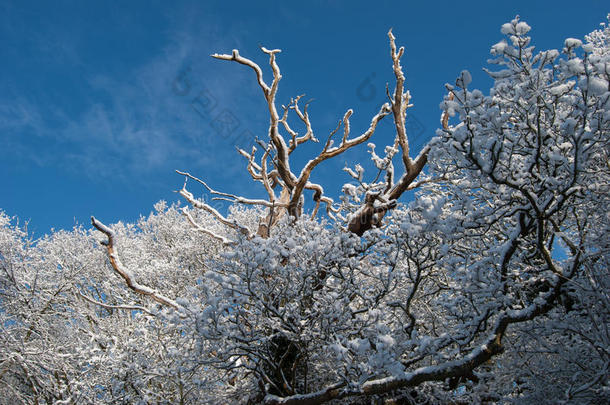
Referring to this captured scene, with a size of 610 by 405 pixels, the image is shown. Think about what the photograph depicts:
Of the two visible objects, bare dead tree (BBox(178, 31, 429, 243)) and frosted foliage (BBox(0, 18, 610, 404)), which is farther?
bare dead tree (BBox(178, 31, 429, 243))

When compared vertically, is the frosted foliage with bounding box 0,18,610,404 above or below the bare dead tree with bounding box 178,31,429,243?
below

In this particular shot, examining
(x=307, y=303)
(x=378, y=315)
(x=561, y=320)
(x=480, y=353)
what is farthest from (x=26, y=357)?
(x=561, y=320)

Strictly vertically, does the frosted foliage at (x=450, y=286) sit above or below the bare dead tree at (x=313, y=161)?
below

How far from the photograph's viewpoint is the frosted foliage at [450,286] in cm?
394

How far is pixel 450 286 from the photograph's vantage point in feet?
19.9

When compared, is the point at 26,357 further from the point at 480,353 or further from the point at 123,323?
the point at 480,353

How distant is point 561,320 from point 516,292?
0.90 m

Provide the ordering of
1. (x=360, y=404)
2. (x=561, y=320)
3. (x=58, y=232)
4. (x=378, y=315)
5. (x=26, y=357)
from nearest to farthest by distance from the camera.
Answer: (x=561, y=320)
(x=378, y=315)
(x=360, y=404)
(x=26, y=357)
(x=58, y=232)

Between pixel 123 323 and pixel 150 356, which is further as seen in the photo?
pixel 123 323

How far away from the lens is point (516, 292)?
17.6 feet

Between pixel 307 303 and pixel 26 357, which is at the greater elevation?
pixel 26 357

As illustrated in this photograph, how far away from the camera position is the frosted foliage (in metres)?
3.94

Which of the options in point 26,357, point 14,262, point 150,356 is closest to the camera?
point 150,356

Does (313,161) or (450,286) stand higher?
(313,161)
